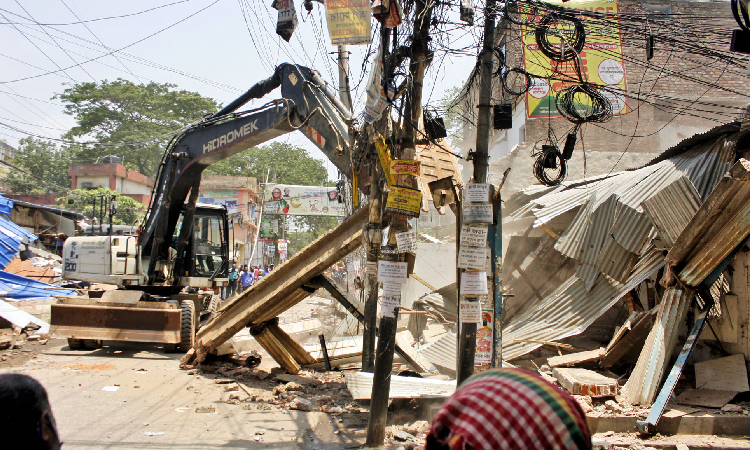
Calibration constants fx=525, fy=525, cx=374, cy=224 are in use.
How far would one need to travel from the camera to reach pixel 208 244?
47.2ft

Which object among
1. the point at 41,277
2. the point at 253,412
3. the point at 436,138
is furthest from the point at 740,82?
the point at 41,277

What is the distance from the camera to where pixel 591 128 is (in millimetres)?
20406

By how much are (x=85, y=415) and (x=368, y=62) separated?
256 inches

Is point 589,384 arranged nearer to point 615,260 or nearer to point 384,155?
point 615,260

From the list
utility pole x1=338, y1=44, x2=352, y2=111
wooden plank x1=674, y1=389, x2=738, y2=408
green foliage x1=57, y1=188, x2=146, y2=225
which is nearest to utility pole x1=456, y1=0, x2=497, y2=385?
wooden plank x1=674, y1=389, x2=738, y2=408

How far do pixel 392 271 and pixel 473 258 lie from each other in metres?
1.05

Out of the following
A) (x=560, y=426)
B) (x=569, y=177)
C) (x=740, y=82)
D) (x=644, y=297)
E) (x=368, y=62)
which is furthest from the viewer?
(x=740, y=82)

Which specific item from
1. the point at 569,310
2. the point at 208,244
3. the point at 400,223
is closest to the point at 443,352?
the point at 569,310

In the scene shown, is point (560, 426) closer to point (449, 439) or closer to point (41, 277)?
point (449, 439)

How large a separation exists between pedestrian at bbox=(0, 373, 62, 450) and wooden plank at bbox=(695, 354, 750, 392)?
8393 mm

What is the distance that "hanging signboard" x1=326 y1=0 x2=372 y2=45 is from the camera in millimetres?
8727

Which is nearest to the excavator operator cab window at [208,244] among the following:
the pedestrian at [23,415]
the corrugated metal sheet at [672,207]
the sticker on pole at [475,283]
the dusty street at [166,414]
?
the dusty street at [166,414]

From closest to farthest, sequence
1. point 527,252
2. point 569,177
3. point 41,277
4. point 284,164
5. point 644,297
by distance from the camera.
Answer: point 644,297, point 527,252, point 569,177, point 41,277, point 284,164

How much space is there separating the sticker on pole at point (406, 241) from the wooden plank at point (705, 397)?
177 inches
